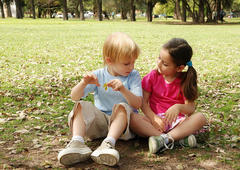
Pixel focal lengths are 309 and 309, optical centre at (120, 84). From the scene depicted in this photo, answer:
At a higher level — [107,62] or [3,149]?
[107,62]

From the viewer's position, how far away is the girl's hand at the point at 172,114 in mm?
3531

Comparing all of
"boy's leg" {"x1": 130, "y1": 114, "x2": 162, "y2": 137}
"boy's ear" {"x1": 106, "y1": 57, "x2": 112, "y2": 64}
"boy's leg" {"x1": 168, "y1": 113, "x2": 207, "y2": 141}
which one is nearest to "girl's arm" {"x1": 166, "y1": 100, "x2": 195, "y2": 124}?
"boy's leg" {"x1": 168, "y1": 113, "x2": 207, "y2": 141}

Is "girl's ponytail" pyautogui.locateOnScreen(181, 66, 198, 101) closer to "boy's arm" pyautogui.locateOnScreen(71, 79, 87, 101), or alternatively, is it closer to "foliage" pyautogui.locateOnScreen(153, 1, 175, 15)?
"boy's arm" pyautogui.locateOnScreen(71, 79, 87, 101)

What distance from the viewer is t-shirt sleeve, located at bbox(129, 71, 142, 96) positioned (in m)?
3.60

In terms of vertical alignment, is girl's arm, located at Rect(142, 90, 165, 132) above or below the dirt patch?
above

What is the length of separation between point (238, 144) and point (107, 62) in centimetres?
192

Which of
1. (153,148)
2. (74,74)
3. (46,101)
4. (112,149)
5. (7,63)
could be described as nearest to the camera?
(112,149)

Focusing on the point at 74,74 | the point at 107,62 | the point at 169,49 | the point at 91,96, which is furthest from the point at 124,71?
the point at 74,74

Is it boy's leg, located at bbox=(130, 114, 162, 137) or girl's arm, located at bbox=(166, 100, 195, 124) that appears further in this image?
boy's leg, located at bbox=(130, 114, 162, 137)

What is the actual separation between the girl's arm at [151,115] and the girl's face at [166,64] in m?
0.38

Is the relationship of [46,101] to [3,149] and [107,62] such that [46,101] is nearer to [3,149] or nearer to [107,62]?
[3,149]

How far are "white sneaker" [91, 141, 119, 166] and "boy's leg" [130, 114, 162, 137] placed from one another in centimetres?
56

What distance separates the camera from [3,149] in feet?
12.3

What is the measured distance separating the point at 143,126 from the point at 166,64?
0.79m
